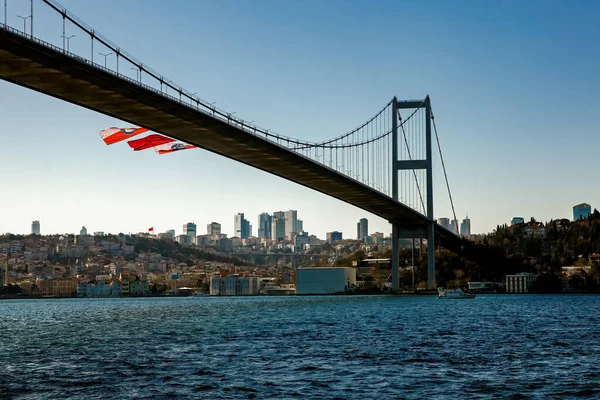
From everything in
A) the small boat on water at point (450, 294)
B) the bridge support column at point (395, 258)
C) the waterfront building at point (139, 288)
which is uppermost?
the bridge support column at point (395, 258)

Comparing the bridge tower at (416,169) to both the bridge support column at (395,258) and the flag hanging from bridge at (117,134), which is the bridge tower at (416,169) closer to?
the bridge support column at (395,258)

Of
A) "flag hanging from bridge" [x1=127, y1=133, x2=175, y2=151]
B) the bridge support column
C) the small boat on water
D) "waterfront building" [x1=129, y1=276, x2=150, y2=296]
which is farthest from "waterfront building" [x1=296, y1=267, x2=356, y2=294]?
"flag hanging from bridge" [x1=127, y1=133, x2=175, y2=151]

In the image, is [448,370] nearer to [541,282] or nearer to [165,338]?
[165,338]

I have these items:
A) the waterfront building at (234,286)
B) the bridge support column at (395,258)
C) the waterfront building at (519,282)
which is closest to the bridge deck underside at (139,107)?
the bridge support column at (395,258)

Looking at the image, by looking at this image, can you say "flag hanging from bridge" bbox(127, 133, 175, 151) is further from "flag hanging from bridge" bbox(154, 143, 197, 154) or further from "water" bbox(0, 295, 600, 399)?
"water" bbox(0, 295, 600, 399)

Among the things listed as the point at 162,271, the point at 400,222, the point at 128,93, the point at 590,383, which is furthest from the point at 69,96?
the point at 162,271

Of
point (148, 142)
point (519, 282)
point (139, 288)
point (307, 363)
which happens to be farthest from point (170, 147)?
point (139, 288)

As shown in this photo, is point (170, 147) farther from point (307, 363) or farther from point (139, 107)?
point (307, 363)
